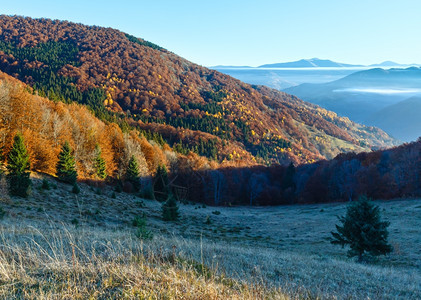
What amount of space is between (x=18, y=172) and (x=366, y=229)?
104 ft

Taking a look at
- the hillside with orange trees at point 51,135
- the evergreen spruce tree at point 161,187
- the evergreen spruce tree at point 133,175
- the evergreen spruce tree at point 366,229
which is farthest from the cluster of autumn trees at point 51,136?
the evergreen spruce tree at point 366,229

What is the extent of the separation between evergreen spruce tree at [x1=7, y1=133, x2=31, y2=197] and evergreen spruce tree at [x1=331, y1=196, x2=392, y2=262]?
2905cm

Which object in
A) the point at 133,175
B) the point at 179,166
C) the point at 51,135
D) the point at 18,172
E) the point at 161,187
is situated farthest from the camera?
the point at 179,166

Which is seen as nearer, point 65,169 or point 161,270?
point 161,270

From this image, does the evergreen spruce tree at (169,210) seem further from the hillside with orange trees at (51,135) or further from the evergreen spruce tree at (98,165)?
the evergreen spruce tree at (98,165)

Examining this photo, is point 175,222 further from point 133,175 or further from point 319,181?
point 319,181

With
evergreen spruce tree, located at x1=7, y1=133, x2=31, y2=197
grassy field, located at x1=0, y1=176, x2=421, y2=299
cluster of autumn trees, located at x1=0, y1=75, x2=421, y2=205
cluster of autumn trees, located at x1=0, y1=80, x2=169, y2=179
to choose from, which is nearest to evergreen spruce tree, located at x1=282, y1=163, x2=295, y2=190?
cluster of autumn trees, located at x1=0, y1=75, x2=421, y2=205

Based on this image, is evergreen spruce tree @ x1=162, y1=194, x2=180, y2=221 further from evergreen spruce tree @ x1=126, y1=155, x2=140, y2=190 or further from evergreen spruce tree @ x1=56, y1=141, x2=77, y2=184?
evergreen spruce tree @ x1=126, y1=155, x2=140, y2=190

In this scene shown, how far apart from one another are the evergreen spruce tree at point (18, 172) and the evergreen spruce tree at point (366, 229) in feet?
95.3

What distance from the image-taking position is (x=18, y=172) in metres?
25.1

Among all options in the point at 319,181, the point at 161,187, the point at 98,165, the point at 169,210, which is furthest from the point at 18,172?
the point at 319,181

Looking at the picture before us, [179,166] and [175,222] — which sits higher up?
[179,166]

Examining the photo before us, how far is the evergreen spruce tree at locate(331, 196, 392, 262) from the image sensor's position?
16.4 metres

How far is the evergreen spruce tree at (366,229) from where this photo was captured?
16.4 metres
